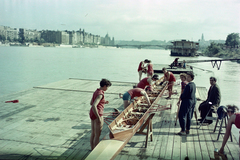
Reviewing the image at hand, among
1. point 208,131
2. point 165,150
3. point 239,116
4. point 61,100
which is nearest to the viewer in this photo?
point 239,116

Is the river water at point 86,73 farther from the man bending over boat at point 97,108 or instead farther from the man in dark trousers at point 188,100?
the man bending over boat at point 97,108

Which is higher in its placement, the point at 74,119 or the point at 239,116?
the point at 239,116

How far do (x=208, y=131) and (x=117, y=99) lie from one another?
19.0 feet

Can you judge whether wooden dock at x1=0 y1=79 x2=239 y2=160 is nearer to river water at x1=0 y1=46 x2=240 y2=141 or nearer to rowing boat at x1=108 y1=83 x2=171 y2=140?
rowing boat at x1=108 y1=83 x2=171 y2=140

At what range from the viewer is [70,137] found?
268 inches

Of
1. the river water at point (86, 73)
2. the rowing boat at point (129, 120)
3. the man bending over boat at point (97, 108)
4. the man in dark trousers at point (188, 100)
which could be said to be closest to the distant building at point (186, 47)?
the river water at point (86, 73)

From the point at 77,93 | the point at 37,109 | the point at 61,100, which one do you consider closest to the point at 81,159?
the point at 37,109

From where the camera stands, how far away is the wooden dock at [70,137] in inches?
223

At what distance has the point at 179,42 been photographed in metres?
87.3

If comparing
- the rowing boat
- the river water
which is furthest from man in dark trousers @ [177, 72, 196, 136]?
the river water

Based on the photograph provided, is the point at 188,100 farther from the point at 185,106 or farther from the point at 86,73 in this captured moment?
the point at 86,73

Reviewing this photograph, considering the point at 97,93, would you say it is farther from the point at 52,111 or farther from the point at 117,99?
the point at 117,99

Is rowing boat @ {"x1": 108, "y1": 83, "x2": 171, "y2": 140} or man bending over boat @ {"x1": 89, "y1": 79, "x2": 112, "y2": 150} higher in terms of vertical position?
man bending over boat @ {"x1": 89, "y1": 79, "x2": 112, "y2": 150}

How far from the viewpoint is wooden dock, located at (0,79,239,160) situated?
566cm
